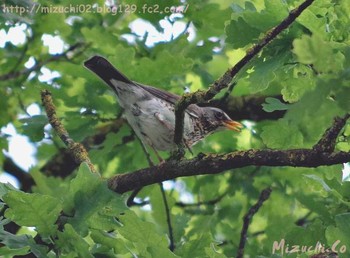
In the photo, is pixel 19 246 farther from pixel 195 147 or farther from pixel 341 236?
pixel 195 147

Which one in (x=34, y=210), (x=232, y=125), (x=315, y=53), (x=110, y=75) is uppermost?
(x=110, y=75)

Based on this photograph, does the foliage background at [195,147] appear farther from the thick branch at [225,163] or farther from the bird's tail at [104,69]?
the thick branch at [225,163]

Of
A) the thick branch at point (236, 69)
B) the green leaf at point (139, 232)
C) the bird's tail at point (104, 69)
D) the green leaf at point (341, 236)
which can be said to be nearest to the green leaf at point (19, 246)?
the green leaf at point (139, 232)

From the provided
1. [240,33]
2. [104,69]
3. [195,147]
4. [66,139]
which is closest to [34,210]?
[66,139]

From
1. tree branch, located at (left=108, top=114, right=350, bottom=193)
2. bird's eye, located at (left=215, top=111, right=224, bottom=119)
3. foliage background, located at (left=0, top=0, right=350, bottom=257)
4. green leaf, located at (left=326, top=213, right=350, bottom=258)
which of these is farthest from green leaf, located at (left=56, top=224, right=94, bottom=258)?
bird's eye, located at (left=215, top=111, right=224, bottom=119)

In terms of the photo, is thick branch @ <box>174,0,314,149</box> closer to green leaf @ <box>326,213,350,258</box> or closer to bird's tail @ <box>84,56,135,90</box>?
green leaf @ <box>326,213,350,258</box>

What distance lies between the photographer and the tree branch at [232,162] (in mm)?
4141

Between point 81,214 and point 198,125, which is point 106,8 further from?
point 81,214

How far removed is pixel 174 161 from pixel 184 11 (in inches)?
103

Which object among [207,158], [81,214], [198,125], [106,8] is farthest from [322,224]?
[106,8]

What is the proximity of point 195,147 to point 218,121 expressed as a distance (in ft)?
1.12

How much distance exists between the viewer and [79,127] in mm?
6793

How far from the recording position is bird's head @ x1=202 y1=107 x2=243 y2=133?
767cm

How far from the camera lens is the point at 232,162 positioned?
14.6 feet
